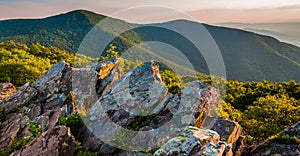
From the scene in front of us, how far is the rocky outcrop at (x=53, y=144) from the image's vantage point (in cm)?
1514

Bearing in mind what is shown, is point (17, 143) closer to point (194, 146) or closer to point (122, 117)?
point (122, 117)

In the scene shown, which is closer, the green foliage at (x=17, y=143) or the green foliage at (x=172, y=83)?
the green foliage at (x=17, y=143)

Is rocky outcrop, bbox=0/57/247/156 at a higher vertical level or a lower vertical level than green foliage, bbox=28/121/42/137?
higher

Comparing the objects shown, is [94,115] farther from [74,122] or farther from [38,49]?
[38,49]

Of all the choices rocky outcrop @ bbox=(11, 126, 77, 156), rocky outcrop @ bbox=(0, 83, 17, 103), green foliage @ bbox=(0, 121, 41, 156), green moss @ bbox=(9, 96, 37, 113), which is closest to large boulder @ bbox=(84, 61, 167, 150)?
rocky outcrop @ bbox=(11, 126, 77, 156)

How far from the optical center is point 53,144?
1534 centimetres

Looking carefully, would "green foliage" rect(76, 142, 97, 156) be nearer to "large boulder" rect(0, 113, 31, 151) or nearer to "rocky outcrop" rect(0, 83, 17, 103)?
"large boulder" rect(0, 113, 31, 151)

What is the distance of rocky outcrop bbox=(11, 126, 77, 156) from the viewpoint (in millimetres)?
15141

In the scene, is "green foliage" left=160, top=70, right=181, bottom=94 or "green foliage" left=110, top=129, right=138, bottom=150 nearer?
"green foliage" left=110, top=129, right=138, bottom=150

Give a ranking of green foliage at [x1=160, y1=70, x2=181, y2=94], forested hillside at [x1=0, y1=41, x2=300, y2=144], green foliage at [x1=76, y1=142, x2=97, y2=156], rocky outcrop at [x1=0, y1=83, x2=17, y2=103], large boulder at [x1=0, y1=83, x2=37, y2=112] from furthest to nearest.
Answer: rocky outcrop at [x1=0, y1=83, x2=17, y2=103] → green foliage at [x1=160, y1=70, x2=181, y2=94] → forested hillside at [x1=0, y1=41, x2=300, y2=144] → large boulder at [x1=0, y1=83, x2=37, y2=112] → green foliage at [x1=76, y1=142, x2=97, y2=156]

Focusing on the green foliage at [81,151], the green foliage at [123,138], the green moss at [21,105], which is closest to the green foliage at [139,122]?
the green foliage at [123,138]

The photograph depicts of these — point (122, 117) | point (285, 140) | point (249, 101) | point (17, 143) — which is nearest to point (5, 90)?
point (17, 143)

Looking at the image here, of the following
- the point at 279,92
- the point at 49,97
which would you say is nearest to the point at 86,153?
the point at 49,97

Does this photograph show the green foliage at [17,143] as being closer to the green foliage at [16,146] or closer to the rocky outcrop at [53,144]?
the green foliage at [16,146]
